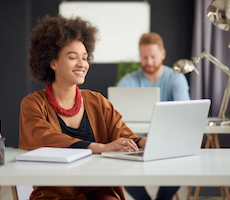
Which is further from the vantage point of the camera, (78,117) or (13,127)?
(13,127)

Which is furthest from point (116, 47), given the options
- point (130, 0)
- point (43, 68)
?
point (43, 68)

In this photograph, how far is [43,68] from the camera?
206 centimetres

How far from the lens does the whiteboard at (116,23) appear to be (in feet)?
20.1

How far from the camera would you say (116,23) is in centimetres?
617

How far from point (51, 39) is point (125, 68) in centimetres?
382

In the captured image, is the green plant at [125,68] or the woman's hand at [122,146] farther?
the green plant at [125,68]

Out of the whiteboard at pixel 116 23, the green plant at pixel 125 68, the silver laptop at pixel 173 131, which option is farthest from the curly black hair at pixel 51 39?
the whiteboard at pixel 116 23

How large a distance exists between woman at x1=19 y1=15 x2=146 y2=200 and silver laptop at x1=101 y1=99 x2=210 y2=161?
243 millimetres

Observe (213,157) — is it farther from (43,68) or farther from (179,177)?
(43,68)

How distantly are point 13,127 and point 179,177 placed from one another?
16.1ft

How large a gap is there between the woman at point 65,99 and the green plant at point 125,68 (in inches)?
141

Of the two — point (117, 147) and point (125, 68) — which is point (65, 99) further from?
point (125, 68)

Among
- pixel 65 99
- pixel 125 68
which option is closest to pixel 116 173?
pixel 65 99

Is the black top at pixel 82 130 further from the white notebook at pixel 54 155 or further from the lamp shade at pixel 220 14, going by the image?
the lamp shade at pixel 220 14
